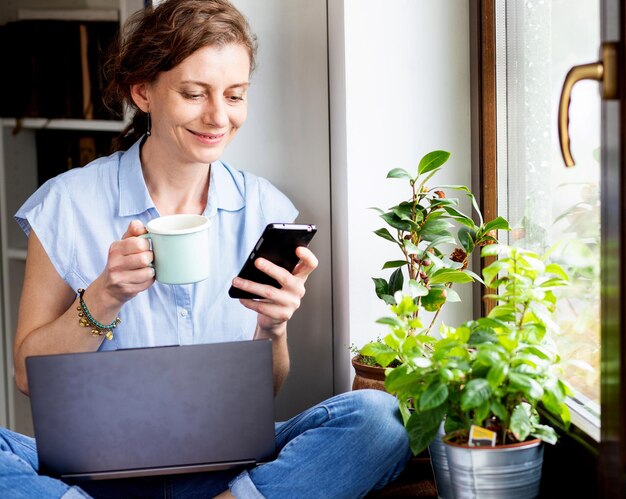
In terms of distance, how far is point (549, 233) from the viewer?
1507 mm

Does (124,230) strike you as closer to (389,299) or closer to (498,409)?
(389,299)

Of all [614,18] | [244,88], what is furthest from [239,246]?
[614,18]

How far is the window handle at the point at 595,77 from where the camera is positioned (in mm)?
1077

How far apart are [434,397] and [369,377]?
517 mm

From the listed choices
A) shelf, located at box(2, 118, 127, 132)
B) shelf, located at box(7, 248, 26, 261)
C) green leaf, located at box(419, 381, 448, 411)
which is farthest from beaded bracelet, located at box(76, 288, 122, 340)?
shelf, located at box(7, 248, 26, 261)

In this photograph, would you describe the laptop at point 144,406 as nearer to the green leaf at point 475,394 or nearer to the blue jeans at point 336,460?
the blue jeans at point 336,460

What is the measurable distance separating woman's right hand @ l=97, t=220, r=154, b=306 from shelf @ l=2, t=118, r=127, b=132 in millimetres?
1355

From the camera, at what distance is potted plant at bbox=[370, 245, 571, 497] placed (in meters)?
1.20

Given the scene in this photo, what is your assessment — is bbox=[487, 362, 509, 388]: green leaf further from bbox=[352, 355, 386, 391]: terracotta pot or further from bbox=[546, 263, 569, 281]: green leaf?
bbox=[352, 355, 386, 391]: terracotta pot

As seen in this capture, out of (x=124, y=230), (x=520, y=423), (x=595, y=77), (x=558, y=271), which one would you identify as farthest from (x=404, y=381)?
(x=124, y=230)

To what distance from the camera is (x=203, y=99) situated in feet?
5.72

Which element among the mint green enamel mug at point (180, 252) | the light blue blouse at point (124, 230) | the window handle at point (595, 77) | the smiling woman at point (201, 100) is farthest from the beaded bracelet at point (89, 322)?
the window handle at point (595, 77)

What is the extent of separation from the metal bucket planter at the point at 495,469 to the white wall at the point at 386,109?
25.7 inches

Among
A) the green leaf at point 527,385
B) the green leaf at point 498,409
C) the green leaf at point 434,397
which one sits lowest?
the green leaf at point 498,409
